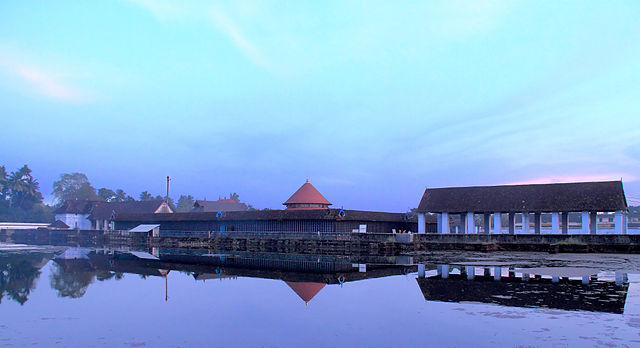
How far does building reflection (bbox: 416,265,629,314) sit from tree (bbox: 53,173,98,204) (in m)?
116

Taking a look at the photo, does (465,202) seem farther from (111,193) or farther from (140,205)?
(111,193)

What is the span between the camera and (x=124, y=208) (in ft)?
296

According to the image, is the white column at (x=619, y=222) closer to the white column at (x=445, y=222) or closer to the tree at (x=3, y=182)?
the white column at (x=445, y=222)

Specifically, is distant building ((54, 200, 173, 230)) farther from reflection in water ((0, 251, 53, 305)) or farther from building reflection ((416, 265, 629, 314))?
building reflection ((416, 265, 629, 314))

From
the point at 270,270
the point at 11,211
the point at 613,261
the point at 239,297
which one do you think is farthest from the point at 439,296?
the point at 11,211

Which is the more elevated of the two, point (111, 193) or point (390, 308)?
point (111, 193)

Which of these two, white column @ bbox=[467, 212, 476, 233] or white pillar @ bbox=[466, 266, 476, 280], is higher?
white column @ bbox=[467, 212, 476, 233]

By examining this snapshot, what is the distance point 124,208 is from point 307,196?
44703 millimetres

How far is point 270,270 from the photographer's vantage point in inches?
1058

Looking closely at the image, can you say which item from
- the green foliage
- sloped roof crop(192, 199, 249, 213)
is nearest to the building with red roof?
sloped roof crop(192, 199, 249, 213)

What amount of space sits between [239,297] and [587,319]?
412 inches

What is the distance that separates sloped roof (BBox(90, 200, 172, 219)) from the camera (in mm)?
86375

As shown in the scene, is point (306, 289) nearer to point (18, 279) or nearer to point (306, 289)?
point (306, 289)

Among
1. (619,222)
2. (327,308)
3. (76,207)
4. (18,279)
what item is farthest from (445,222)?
(76,207)
